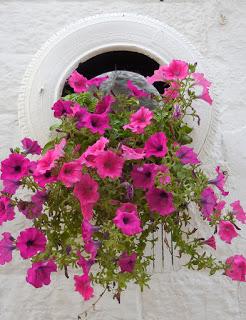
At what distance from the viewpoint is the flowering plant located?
1.03m

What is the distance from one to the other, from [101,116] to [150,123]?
98mm

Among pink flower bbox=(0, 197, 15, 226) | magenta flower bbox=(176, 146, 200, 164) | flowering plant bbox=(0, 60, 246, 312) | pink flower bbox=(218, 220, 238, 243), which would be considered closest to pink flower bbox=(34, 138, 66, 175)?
flowering plant bbox=(0, 60, 246, 312)

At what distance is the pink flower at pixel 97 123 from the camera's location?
1.07 meters

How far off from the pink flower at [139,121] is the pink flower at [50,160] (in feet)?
0.40

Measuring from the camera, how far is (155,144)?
1054mm

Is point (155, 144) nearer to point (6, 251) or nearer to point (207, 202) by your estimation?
point (207, 202)

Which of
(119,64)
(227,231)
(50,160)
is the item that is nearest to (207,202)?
(227,231)

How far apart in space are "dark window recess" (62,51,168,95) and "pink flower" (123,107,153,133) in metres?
0.27

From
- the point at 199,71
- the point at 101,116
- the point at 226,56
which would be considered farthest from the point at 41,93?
the point at 226,56

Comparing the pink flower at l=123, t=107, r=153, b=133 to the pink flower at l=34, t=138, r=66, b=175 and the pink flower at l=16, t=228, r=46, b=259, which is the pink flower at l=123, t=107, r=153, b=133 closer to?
the pink flower at l=34, t=138, r=66, b=175

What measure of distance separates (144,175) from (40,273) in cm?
26

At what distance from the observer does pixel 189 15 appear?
1702 millimetres

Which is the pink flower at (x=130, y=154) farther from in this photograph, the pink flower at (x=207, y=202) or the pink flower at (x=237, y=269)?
the pink flower at (x=237, y=269)

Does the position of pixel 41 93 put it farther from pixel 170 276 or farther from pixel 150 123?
pixel 170 276
